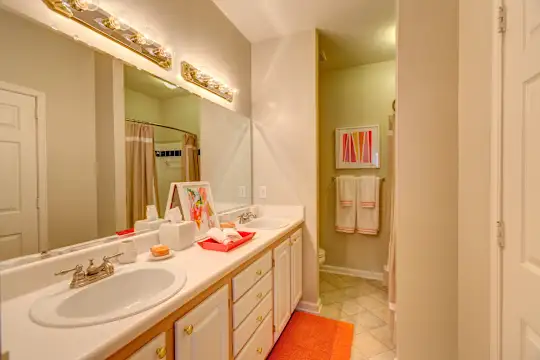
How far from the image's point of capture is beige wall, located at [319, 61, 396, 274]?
109 inches

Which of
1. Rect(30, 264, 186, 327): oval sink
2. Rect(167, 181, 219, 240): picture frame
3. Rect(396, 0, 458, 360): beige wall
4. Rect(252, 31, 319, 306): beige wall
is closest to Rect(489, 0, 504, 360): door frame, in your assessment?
Rect(396, 0, 458, 360): beige wall

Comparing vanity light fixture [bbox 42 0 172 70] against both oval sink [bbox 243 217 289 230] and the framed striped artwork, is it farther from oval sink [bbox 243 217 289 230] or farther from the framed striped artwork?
the framed striped artwork

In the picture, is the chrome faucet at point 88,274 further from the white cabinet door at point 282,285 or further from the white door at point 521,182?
the white door at point 521,182

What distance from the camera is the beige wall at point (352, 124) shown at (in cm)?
277

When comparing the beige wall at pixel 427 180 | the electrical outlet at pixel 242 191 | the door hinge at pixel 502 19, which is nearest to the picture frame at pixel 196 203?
the electrical outlet at pixel 242 191

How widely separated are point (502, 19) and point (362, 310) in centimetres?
222

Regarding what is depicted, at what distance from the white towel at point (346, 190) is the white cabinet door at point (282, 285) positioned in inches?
49.0

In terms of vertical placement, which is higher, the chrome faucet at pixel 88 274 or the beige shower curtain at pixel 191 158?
the beige shower curtain at pixel 191 158

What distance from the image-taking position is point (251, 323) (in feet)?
4.28

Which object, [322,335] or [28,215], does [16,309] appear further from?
[322,335]

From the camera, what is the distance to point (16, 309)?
73cm

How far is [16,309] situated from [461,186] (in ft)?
6.02

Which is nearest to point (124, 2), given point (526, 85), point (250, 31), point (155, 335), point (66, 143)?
point (66, 143)

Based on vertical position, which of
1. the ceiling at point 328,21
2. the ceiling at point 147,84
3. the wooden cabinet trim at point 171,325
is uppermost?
the ceiling at point 328,21
